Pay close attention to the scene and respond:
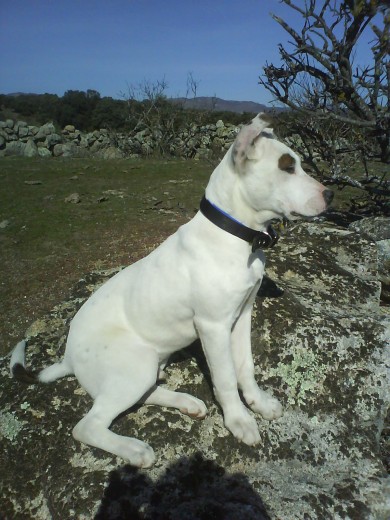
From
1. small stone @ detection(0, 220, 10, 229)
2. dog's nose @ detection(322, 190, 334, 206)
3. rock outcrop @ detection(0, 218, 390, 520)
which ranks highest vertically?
dog's nose @ detection(322, 190, 334, 206)

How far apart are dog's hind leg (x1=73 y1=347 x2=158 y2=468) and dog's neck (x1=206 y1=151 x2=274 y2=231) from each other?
1131 mm

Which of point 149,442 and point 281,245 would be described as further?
point 281,245

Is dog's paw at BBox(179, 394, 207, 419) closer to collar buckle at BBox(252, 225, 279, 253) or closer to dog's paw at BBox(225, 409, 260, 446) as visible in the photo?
dog's paw at BBox(225, 409, 260, 446)

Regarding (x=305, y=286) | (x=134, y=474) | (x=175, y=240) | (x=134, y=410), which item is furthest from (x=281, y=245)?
(x=134, y=474)

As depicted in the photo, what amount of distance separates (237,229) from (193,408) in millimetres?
1234

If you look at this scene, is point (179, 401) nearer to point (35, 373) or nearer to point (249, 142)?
point (35, 373)

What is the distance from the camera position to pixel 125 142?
79.3 feet

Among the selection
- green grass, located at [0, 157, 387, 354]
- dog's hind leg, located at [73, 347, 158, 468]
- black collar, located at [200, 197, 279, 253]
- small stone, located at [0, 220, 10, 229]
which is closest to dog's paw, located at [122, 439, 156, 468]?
dog's hind leg, located at [73, 347, 158, 468]

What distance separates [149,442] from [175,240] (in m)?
1.34

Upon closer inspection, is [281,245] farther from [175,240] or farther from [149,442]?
[149,442]

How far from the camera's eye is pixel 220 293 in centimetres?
261

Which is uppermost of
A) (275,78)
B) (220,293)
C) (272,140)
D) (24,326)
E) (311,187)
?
(275,78)

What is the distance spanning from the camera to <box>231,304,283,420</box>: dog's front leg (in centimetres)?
286

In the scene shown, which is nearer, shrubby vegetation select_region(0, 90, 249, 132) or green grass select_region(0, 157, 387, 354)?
green grass select_region(0, 157, 387, 354)
